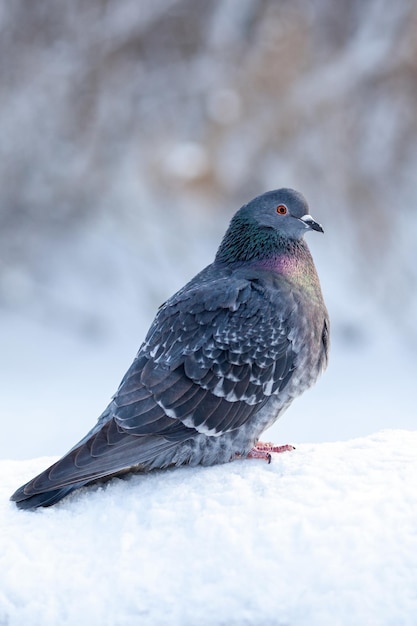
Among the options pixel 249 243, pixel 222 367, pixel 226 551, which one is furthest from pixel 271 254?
pixel 226 551

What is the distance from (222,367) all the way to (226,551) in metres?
0.65

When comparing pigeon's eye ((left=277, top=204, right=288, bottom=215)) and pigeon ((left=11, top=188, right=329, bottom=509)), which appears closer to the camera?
pigeon ((left=11, top=188, right=329, bottom=509))

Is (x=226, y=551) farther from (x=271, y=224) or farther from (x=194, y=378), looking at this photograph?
(x=271, y=224)

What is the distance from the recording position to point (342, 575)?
2.41 m

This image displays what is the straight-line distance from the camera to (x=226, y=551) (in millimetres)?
2543

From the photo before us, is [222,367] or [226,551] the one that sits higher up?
[222,367]

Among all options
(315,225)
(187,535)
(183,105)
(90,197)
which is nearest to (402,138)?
(183,105)

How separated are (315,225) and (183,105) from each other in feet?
16.6

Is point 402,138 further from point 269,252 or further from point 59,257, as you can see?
point 269,252

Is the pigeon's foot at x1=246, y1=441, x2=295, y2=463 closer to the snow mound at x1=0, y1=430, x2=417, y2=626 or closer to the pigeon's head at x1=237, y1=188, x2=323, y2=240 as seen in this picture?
the snow mound at x1=0, y1=430, x2=417, y2=626

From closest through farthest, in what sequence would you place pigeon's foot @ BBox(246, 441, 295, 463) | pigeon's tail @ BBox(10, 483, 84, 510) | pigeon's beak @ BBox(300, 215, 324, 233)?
pigeon's tail @ BBox(10, 483, 84, 510)
pigeon's foot @ BBox(246, 441, 295, 463)
pigeon's beak @ BBox(300, 215, 324, 233)

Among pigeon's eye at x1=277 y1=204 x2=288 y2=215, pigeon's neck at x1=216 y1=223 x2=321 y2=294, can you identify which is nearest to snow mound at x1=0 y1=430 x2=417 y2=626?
pigeon's neck at x1=216 y1=223 x2=321 y2=294

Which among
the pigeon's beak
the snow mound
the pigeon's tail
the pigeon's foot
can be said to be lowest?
the snow mound

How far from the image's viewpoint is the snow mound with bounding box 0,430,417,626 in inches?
94.9
